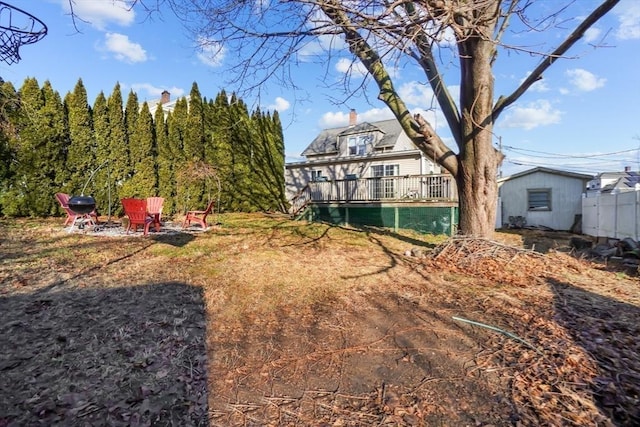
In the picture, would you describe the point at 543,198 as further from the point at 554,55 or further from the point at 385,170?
the point at 554,55

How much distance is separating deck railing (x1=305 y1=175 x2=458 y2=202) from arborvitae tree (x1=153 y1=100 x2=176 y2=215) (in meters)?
5.45

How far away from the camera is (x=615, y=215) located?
9742mm

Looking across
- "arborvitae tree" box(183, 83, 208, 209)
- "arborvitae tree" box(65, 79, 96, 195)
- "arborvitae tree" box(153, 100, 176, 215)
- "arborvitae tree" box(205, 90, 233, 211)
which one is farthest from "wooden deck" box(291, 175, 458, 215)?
"arborvitae tree" box(65, 79, 96, 195)


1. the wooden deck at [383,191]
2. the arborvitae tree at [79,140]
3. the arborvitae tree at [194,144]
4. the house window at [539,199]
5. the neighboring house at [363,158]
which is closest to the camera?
the arborvitae tree at [79,140]

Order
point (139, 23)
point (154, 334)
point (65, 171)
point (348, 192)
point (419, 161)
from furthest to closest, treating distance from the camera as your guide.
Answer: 1. point (419, 161)
2. point (348, 192)
3. point (65, 171)
4. point (139, 23)
5. point (154, 334)

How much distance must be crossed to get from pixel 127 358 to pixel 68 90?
1132 centimetres

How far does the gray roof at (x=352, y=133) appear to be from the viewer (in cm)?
2057

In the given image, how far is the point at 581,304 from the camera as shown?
12.3 ft

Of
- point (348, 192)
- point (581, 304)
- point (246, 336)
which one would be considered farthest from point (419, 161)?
point (246, 336)

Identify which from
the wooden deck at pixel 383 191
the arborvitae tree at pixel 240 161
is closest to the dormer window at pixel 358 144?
the wooden deck at pixel 383 191

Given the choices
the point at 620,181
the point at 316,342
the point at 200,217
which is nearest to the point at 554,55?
the point at 316,342

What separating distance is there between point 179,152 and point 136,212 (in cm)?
580

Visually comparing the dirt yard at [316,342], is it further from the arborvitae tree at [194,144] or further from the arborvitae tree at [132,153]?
the arborvitae tree at [194,144]

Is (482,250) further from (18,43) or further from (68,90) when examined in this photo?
(68,90)
